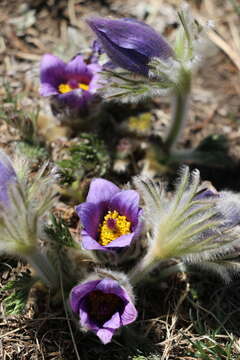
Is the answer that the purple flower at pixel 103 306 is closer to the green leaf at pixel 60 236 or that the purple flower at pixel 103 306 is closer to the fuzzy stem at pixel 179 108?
the green leaf at pixel 60 236

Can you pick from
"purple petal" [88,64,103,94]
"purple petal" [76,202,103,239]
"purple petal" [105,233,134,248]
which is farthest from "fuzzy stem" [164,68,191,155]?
"purple petal" [105,233,134,248]

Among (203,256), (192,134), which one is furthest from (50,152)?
(203,256)

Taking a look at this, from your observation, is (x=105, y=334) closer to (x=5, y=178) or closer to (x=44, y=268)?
(x=44, y=268)

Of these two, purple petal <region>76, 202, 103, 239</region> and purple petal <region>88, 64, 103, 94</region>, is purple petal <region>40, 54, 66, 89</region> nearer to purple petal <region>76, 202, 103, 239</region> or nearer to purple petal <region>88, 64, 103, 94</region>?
purple petal <region>88, 64, 103, 94</region>

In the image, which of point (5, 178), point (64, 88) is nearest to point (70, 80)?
point (64, 88)

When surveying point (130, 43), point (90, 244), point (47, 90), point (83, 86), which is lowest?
point (90, 244)

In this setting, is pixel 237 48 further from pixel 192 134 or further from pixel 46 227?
pixel 46 227
